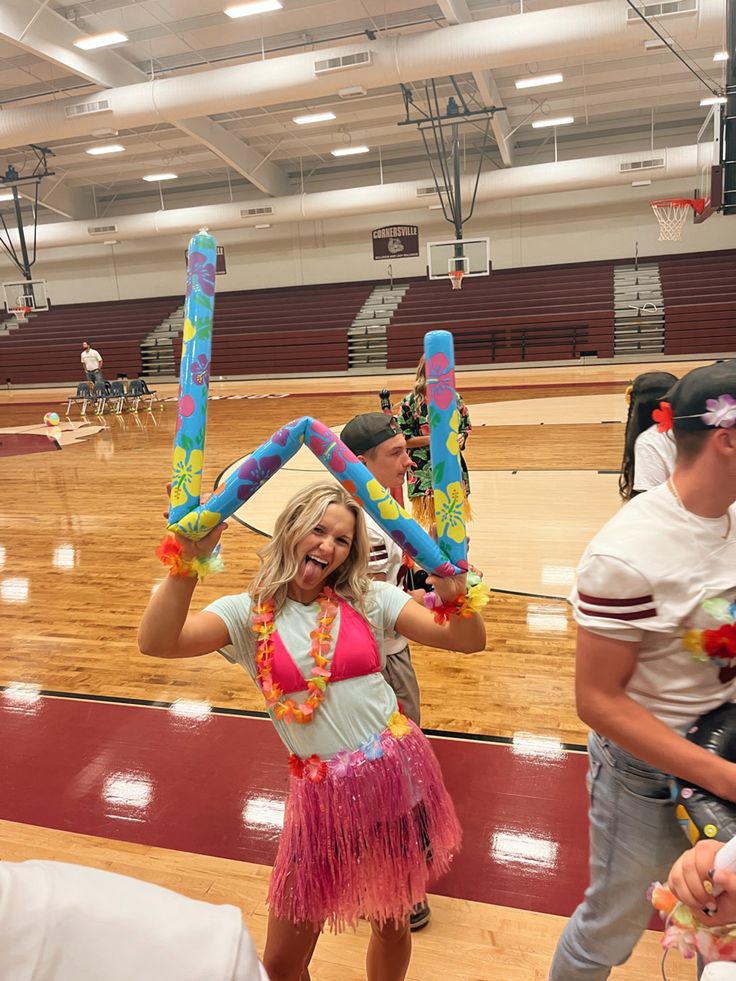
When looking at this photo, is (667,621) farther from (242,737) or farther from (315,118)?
(315,118)

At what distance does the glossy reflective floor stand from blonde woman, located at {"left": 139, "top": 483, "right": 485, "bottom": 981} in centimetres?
55

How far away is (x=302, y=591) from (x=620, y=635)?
0.68 m

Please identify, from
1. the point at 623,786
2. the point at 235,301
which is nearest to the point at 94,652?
the point at 623,786

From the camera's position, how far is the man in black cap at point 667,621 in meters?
1.20

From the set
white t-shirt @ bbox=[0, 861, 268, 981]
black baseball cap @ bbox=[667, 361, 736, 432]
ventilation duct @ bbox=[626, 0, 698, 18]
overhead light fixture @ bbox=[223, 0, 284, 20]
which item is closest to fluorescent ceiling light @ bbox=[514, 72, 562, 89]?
ventilation duct @ bbox=[626, 0, 698, 18]

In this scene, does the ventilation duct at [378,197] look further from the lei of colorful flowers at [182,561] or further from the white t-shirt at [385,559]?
the lei of colorful flowers at [182,561]

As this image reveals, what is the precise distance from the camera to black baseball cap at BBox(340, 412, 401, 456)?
2.20m

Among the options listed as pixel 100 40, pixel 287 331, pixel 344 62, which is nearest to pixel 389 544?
pixel 344 62

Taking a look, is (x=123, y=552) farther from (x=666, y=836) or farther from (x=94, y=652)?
(x=666, y=836)

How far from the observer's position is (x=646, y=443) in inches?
105

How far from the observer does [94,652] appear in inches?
152

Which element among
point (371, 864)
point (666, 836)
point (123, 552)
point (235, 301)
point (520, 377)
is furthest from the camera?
point (235, 301)

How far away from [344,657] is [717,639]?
0.73 meters

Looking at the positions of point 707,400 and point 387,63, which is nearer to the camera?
point 707,400
